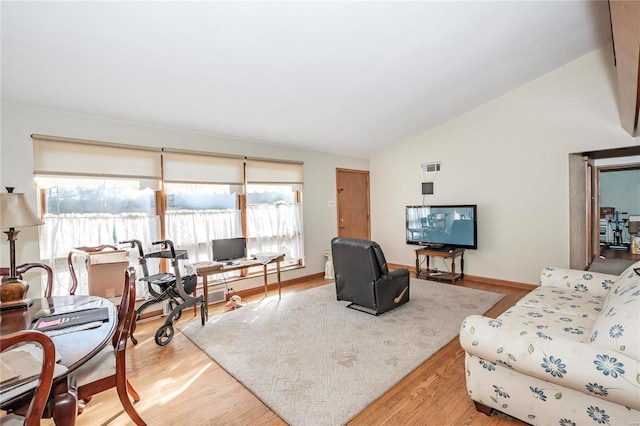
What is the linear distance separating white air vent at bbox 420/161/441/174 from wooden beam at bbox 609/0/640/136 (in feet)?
8.80

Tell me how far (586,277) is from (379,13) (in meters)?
3.09

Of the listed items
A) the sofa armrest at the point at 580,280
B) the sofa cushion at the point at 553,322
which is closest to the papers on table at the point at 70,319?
the sofa cushion at the point at 553,322

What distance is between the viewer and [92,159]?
3.30 m

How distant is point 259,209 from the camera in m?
4.80

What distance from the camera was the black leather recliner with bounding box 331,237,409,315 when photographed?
3445mm

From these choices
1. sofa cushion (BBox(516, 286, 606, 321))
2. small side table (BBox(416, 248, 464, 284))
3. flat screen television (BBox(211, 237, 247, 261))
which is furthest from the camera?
small side table (BBox(416, 248, 464, 284))

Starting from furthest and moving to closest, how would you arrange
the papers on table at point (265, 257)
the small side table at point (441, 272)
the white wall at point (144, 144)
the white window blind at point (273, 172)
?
the small side table at point (441, 272), the white window blind at point (273, 172), the papers on table at point (265, 257), the white wall at point (144, 144)

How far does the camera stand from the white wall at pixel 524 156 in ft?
13.0

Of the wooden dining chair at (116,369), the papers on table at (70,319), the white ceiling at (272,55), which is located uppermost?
the white ceiling at (272,55)

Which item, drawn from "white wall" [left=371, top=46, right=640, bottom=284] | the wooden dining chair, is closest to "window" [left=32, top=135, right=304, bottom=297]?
the wooden dining chair

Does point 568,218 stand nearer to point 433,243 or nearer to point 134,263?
point 433,243

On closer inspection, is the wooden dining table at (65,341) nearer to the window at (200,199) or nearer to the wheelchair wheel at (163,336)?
the wheelchair wheel at (163,336)

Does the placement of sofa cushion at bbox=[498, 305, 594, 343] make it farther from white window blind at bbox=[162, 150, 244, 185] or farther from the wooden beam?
white window blind at bbox=[162, 150, 244, 185]

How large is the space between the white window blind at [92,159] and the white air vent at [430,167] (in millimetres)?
4430
